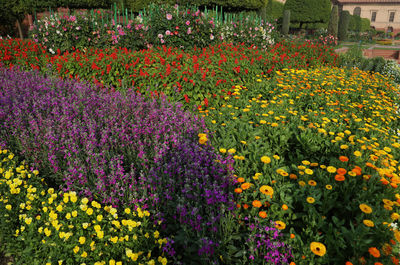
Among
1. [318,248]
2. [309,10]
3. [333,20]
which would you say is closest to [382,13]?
[309,10]

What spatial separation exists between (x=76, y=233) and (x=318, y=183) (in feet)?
6.83

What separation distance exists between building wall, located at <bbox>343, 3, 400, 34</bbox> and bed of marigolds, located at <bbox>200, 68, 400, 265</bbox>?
207 feet

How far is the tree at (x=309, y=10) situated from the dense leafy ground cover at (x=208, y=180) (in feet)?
113

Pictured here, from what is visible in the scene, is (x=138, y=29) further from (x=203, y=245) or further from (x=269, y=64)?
(x=203, y=245)

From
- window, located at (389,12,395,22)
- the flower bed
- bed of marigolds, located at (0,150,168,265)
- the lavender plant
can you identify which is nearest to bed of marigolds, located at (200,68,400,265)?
the lavender plant

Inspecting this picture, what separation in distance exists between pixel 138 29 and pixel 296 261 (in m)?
7.86

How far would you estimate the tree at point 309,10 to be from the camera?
3406 centimetres

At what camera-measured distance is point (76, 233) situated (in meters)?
2.14

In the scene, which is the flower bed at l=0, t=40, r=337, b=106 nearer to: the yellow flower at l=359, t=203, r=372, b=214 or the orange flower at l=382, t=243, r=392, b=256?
the yellow flower at l=359, t=203, r=372, b=214

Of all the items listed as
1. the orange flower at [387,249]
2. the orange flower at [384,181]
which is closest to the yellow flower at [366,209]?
the orange flower at [387,249]

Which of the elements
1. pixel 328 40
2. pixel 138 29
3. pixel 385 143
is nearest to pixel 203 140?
pixel 385 143

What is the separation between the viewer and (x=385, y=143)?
10.4ft

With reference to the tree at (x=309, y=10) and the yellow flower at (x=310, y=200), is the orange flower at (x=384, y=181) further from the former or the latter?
the tree at (x=309, y=10)

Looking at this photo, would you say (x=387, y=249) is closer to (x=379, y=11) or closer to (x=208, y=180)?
(x=208, y=180)
